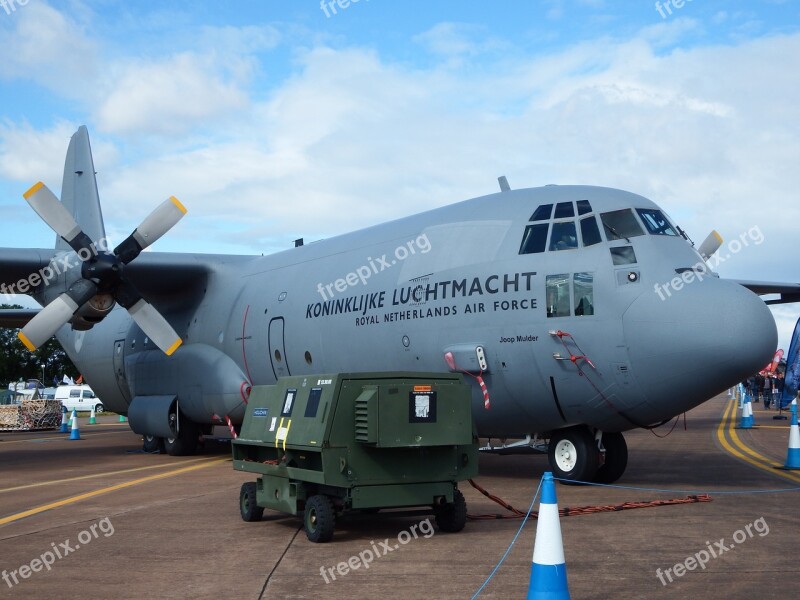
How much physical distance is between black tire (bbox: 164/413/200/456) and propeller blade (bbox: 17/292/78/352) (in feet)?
14.1

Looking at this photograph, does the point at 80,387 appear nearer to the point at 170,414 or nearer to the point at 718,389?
the point at 170,414

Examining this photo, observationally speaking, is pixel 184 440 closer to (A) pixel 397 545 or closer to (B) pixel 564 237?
(B) pixel 564 237

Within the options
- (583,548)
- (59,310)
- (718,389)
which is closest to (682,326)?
(718,389)

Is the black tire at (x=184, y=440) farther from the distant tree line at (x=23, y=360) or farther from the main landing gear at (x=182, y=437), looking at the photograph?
the distant tree line at (x=23, y=360)

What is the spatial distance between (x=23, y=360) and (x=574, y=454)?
270 ft

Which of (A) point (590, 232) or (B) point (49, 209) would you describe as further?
(B) point (49, 209)

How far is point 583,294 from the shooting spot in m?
11.3

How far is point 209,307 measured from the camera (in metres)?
19.7

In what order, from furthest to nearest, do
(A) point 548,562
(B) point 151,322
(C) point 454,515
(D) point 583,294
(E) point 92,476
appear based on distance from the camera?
(B) point 151,322, (E) point 92,476, (D) point 583,294, (C) point 454,515, (A) point 548,562

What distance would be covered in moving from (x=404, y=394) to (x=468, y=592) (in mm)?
2521

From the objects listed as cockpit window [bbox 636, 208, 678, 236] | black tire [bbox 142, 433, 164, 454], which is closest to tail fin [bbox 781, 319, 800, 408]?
cockpit window [bbox 636, 208, 678, 236]

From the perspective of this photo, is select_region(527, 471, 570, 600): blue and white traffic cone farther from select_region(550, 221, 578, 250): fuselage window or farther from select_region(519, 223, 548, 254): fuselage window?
select_region(519, 223, 548, 254): fuselage window

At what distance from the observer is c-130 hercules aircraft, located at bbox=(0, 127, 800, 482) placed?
10719 mm

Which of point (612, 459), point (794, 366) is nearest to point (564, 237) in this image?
point (612, 459)
